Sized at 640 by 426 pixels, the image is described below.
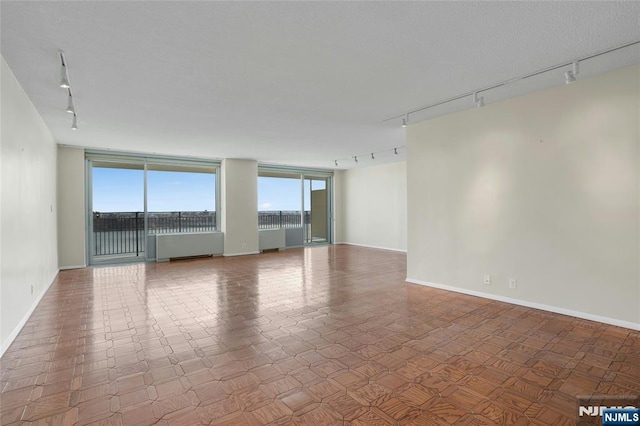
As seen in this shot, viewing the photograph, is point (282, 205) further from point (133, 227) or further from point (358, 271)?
point (358, 271)

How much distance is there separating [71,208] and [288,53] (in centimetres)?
624

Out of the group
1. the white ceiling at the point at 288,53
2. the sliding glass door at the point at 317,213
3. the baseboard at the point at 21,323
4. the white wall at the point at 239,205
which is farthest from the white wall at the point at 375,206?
the baseboard at the point at 21,323

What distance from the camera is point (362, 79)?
3.27 meters

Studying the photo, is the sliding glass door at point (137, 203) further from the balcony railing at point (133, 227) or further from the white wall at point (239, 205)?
the white wall at point (239, 205)

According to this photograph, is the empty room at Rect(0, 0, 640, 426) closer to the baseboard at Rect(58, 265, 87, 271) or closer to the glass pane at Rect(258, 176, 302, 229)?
the baseboard at Rect(58, 265, 87, 271)

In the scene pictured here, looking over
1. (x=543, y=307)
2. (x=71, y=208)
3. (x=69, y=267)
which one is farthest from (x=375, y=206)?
(x=69, y=267)

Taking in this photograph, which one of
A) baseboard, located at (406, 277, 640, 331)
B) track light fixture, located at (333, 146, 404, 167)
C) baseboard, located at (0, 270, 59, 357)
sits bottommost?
baseboard, located at (406, 277, 640, 331)

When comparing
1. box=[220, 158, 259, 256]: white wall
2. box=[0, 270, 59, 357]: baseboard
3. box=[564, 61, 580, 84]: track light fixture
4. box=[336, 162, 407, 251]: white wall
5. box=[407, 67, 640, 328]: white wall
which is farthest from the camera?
box=[336, 162, 407, 251]: white wall

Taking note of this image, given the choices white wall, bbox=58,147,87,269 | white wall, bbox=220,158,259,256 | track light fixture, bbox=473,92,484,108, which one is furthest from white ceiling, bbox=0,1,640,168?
white wall, bbox=220,158,259,256

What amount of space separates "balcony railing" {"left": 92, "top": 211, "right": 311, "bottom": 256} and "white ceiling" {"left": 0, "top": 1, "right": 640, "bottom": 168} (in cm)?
319

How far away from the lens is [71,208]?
6500 millimetres

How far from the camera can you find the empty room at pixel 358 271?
208 centimetres

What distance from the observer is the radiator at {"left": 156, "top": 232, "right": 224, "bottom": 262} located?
7.45 meters

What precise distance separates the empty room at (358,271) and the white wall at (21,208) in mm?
43
